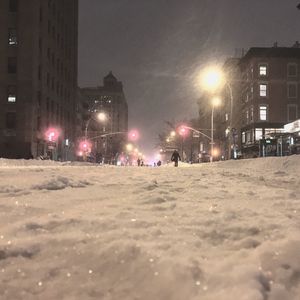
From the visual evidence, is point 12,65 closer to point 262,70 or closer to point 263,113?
point 262,70

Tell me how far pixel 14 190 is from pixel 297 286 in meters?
6.02

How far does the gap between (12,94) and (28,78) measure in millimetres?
2901

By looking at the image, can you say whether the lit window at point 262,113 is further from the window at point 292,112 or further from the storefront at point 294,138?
the storefront at point 294,138

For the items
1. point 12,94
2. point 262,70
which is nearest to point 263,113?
point 262,70

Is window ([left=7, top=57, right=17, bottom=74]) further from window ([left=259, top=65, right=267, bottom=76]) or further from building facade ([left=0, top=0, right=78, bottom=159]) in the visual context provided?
window ([left=259, top=65, right=267, bottom=76])

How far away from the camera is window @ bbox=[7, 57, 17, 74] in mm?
63159

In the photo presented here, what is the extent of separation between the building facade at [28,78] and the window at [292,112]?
110 ft

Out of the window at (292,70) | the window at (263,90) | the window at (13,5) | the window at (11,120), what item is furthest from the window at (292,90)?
the window at (13,5)

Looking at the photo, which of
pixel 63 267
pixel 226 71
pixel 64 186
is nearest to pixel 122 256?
pixel 63 267

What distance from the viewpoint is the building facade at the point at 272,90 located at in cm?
6981

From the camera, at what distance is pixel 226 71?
92.8 metres

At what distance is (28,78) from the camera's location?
205 ft

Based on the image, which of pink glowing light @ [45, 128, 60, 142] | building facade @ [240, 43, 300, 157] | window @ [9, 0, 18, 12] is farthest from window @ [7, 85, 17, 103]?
building facade @ [240, 43, 300, 157]

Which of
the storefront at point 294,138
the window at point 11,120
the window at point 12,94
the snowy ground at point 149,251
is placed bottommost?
the snowy ground at point 149,251
